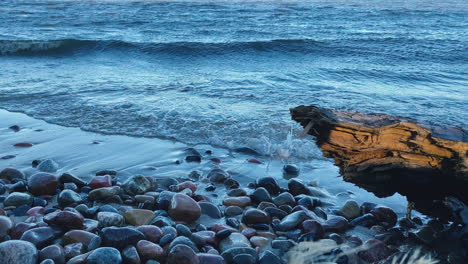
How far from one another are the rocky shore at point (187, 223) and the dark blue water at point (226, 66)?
1368 mm

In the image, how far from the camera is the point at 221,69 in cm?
1034

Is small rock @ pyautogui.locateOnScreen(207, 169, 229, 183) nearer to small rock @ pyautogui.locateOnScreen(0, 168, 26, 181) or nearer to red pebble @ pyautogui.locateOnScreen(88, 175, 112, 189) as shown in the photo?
red pebble @ pyautogui.locateOnScreen(88, 175, 112, 189)

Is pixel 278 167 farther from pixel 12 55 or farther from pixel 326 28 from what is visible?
pixel 326 28

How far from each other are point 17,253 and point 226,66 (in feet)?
28.4

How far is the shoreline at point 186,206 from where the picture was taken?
278cm

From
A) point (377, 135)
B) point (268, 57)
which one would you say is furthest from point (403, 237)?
point (268, 57)

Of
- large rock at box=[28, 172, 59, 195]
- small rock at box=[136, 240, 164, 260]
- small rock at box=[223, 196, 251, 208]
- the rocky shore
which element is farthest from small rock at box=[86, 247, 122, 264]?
large rock at box=[28, 172, 59, 195]

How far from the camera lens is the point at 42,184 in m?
3.59

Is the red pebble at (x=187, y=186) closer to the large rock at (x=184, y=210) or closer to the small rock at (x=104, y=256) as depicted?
the large rock at (x=184, y=210)

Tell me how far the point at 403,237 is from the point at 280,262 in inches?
39.4

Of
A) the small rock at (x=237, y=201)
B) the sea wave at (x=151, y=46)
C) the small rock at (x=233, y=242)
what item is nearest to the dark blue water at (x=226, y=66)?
the sea wave at (x=151, y=46)

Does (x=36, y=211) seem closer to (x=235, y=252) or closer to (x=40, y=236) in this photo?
(x=40, y=236)

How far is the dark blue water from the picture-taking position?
5.96m

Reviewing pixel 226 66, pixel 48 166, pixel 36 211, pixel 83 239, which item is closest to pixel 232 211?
pixel 83 239
